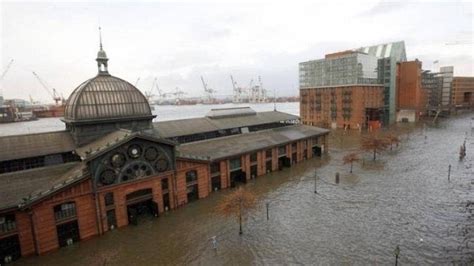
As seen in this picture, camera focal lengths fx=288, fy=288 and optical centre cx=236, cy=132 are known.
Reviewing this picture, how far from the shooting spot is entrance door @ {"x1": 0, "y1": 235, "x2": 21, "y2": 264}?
26219 millimetres

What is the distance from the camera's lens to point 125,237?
101 feet

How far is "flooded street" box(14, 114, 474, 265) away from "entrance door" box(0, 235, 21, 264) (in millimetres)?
871

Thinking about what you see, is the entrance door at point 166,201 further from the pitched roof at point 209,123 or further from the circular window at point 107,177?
the pitched roof at point 209,123

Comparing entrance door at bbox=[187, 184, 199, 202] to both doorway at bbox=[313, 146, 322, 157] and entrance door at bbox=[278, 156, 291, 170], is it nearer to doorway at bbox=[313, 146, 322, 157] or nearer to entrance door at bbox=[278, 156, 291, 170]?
entrance door at bbox=[278, 156, 291, 170]

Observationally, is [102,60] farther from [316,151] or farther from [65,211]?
[316,151]

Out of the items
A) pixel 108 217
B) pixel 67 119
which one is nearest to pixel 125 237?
pixel 108 217

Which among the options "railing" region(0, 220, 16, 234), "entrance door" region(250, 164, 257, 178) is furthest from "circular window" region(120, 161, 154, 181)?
"entrance door" region(250, 164, 257, 178)

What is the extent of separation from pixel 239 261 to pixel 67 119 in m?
28.7

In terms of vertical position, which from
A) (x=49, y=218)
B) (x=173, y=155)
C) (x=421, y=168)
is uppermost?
(x=173, y=155)

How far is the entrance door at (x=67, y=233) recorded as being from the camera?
29.1 m

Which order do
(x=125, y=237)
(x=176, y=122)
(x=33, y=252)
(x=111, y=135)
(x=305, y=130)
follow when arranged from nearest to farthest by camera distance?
(x=33, y=252) < (x=125, y=237) < (x=111, y=135) < (x=176, y=122) < (x=305, y=130)

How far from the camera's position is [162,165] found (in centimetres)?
3619

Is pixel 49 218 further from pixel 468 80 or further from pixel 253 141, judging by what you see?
pixel 468 80

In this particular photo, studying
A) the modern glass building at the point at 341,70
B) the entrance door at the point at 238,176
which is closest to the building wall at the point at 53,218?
the entrance door at the point at 238,176
